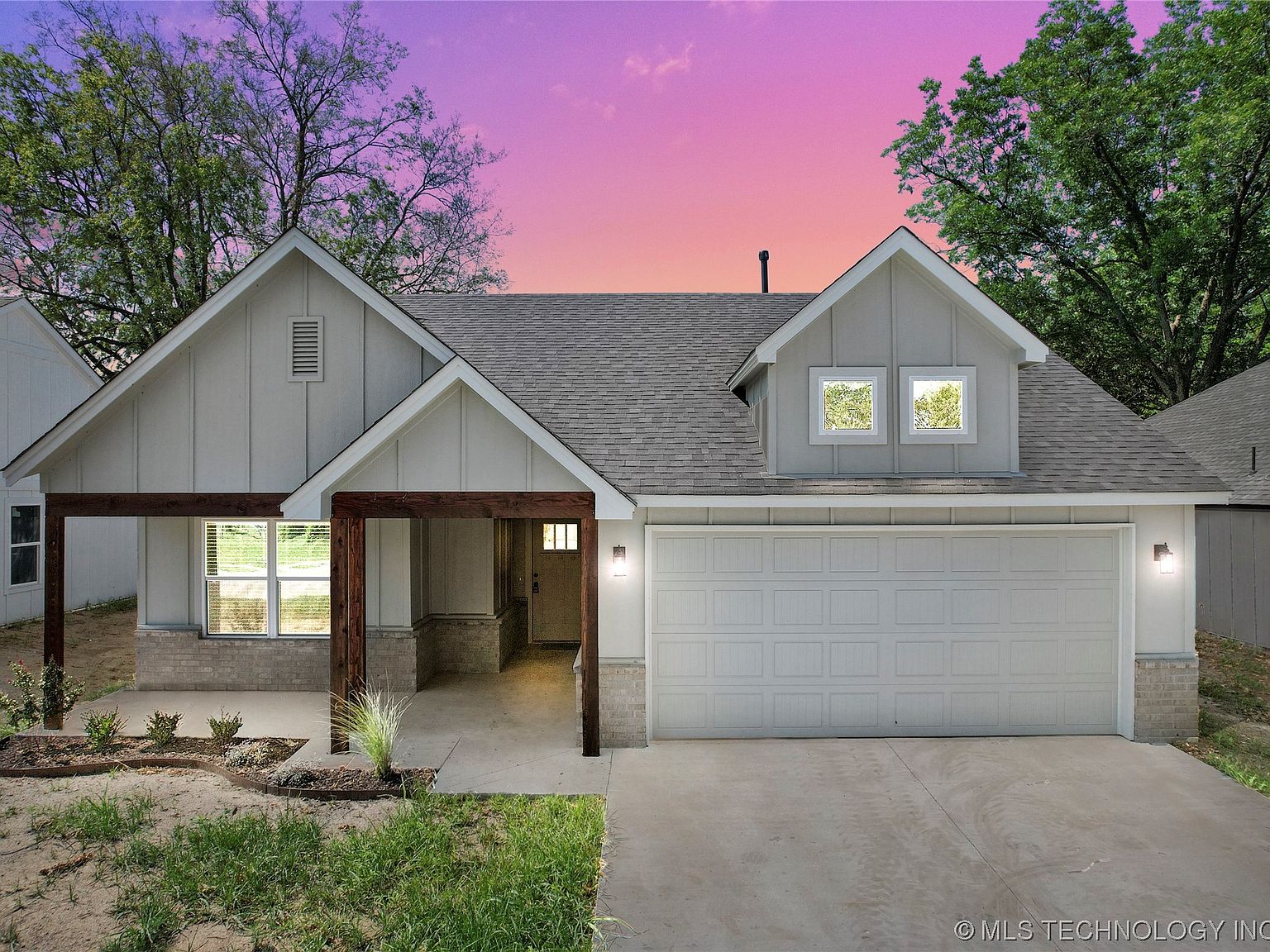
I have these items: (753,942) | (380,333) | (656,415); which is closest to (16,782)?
(380,333)

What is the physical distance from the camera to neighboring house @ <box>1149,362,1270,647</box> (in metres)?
11.3

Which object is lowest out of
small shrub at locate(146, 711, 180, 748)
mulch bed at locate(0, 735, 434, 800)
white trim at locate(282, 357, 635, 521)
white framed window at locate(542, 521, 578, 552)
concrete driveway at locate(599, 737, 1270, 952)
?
concrete driveway at locate(599, 737, 1270, 952)

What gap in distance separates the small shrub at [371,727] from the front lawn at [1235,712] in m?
8.47

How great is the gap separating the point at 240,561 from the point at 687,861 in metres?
7.37

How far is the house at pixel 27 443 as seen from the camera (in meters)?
12.8

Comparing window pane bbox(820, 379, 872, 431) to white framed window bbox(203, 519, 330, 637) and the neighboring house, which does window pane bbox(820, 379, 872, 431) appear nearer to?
white framed window bbox(203, 519, 330, 637)

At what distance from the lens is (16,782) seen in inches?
237

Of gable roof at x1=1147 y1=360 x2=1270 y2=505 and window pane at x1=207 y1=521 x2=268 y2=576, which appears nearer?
window pane at x1=207 y1=521 x2=268 y2=576

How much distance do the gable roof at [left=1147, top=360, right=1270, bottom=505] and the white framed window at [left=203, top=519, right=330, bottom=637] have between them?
16.3 m

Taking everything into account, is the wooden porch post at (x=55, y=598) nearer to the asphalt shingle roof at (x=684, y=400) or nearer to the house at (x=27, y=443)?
the asphalt shingle roof at (x=684, y=400)

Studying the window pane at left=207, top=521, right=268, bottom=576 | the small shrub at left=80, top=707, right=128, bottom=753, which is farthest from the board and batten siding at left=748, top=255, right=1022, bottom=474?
the small shrub at left=80, top=707, right=128, bottom=753

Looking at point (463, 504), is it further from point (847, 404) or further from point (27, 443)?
point (27, 443)

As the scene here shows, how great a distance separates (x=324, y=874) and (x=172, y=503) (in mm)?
5012

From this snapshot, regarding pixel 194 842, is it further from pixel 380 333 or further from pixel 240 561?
pixel 380 333
